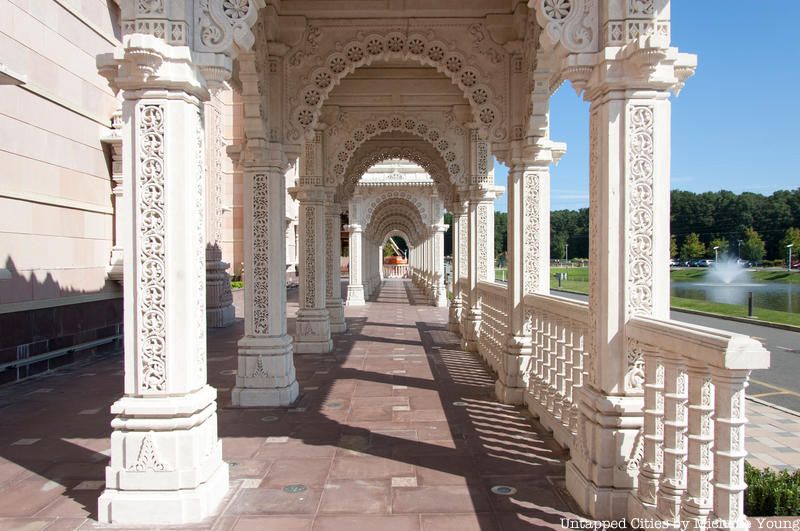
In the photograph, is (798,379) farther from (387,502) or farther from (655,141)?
→ (387,502)

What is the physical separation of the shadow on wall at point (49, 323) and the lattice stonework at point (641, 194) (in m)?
8.01

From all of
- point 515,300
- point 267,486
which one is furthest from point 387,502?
point 515,300

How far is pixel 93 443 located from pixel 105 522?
191cm

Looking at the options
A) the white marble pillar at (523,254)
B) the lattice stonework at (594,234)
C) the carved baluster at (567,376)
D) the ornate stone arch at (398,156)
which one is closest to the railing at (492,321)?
the white marble pillar at (523,254)

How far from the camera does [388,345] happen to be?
11.4 meters

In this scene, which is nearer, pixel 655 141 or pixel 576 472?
pixel 655 141

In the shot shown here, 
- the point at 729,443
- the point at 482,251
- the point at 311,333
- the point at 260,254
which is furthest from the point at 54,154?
the point at 729,443

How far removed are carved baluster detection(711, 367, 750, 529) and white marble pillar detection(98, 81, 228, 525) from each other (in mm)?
3051

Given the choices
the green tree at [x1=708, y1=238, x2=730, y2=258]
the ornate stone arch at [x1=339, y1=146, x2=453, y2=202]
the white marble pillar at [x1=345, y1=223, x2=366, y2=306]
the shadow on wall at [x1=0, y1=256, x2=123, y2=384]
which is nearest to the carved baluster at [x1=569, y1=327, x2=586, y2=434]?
the shadow on wall at [x1=0, y1=256, x2=123, y2=384]

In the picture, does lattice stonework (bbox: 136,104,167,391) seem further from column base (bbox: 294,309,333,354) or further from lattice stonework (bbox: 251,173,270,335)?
column base (bbox: 294,309,333,354)

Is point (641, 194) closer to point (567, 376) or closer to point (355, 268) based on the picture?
point (567, 376)

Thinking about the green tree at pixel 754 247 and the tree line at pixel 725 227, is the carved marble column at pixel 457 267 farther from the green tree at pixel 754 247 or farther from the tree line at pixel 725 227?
the green tree at pixel 754 247

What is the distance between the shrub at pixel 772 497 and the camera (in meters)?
3.80

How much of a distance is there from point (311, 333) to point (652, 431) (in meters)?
7.77
